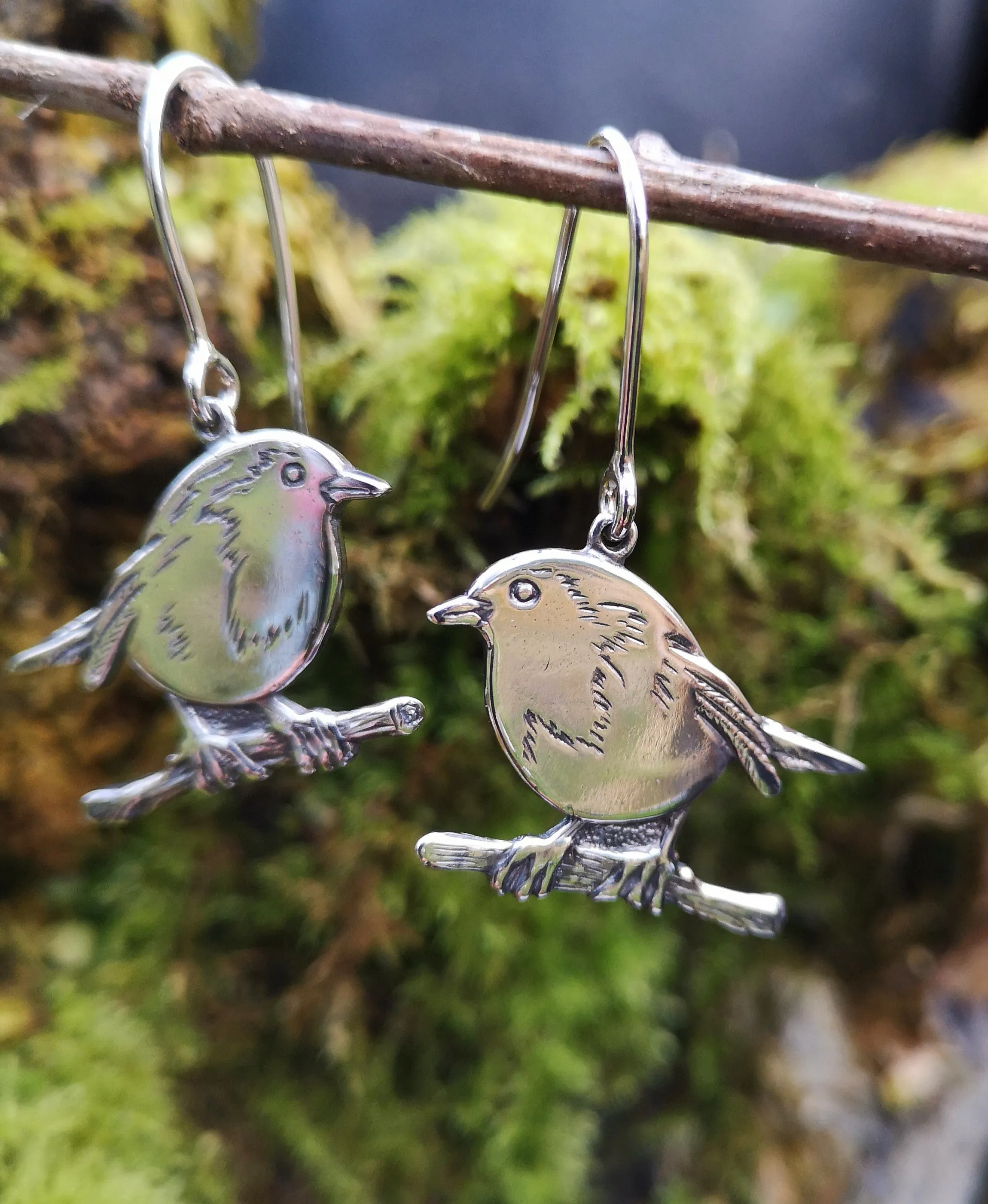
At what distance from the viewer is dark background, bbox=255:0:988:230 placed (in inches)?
66.7

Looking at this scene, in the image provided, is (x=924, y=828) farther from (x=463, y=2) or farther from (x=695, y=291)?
(x=463, y=2)

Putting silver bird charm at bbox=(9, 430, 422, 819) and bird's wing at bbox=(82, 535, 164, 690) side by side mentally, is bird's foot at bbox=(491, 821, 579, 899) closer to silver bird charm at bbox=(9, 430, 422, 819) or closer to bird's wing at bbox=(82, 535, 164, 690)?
silver bird charm at bbox=(9, 430, 422, 819)

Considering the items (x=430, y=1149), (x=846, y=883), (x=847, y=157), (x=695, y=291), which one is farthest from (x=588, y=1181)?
(x=847, y=157)

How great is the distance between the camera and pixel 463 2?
1700mm

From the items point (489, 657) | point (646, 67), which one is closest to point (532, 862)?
point (489, 657)

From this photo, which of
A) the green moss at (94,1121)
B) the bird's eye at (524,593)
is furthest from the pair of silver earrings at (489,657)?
the green moss at (94,1121)

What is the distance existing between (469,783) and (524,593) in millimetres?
574

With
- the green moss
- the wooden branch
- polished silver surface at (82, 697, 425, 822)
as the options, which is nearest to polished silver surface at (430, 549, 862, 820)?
polished silver surface at (82, 697, 425, 822)

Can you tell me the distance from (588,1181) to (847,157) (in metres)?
2.14

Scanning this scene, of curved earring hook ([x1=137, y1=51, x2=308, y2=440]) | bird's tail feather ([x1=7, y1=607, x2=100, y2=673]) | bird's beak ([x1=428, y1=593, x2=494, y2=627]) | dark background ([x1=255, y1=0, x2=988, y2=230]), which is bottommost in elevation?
bird's tail feather ([x1=7, y1=607, x2=100, y2=673])

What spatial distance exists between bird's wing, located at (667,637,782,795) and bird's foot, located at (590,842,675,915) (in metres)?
0.13

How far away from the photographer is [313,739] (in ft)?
2.86

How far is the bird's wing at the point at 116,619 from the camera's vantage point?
88 cm

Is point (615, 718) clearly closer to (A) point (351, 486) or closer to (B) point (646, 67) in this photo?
(A) point (351, 486)
